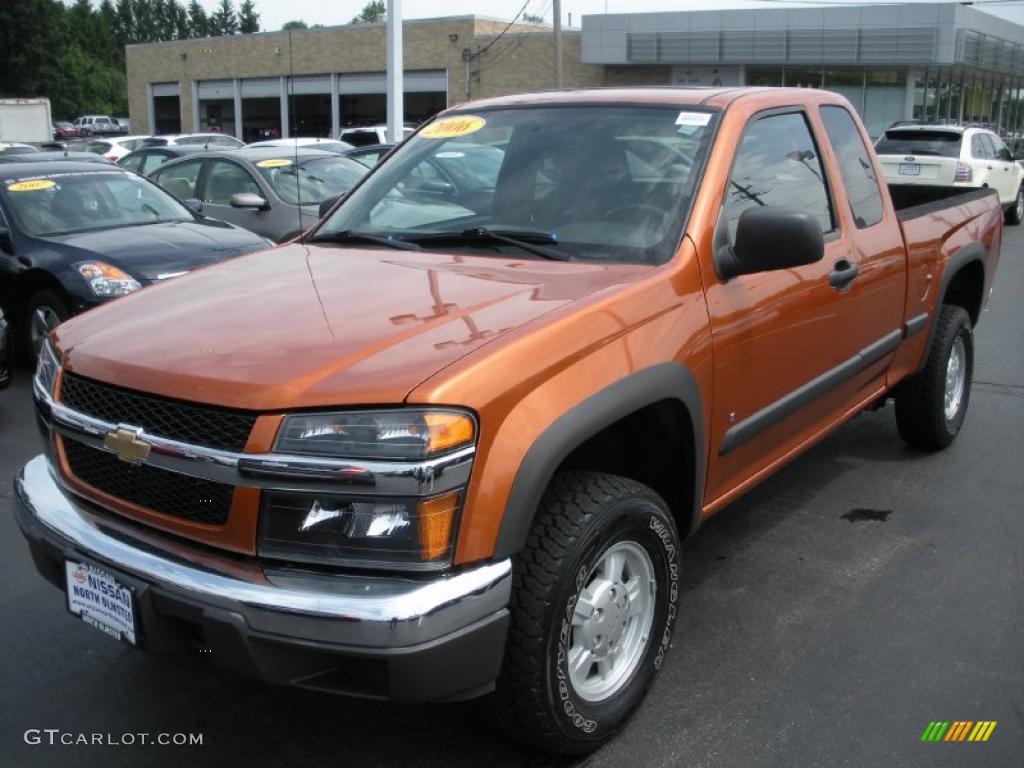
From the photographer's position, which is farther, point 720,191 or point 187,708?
point 720,191

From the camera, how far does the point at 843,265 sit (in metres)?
4.09

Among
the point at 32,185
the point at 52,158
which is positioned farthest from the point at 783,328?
the point at 52,158

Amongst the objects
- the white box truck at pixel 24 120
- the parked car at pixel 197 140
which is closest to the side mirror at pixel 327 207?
the parked car at pixel 197 140

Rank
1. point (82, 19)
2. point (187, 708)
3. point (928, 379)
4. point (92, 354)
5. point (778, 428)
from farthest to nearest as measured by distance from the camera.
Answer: point (82, 19) < point (928, 379) < point (778, 428) < point (187, 708) < point (92, 354)

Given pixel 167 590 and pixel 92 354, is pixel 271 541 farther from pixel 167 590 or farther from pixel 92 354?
pixel 92 354

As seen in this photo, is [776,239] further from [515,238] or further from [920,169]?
[920,169]

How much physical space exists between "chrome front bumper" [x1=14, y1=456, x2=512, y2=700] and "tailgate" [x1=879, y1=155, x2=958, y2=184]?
603 inches

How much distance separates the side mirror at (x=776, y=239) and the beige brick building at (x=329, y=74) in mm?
34401

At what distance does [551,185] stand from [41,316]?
5.14m

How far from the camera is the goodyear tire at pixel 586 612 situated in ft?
8.57

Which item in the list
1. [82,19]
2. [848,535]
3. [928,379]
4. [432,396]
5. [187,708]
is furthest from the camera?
[82,19]

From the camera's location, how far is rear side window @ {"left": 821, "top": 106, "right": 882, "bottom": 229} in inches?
175

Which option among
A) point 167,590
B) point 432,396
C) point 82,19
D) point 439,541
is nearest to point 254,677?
point 167,590

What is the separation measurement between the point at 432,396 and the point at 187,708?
1532 millimetres
